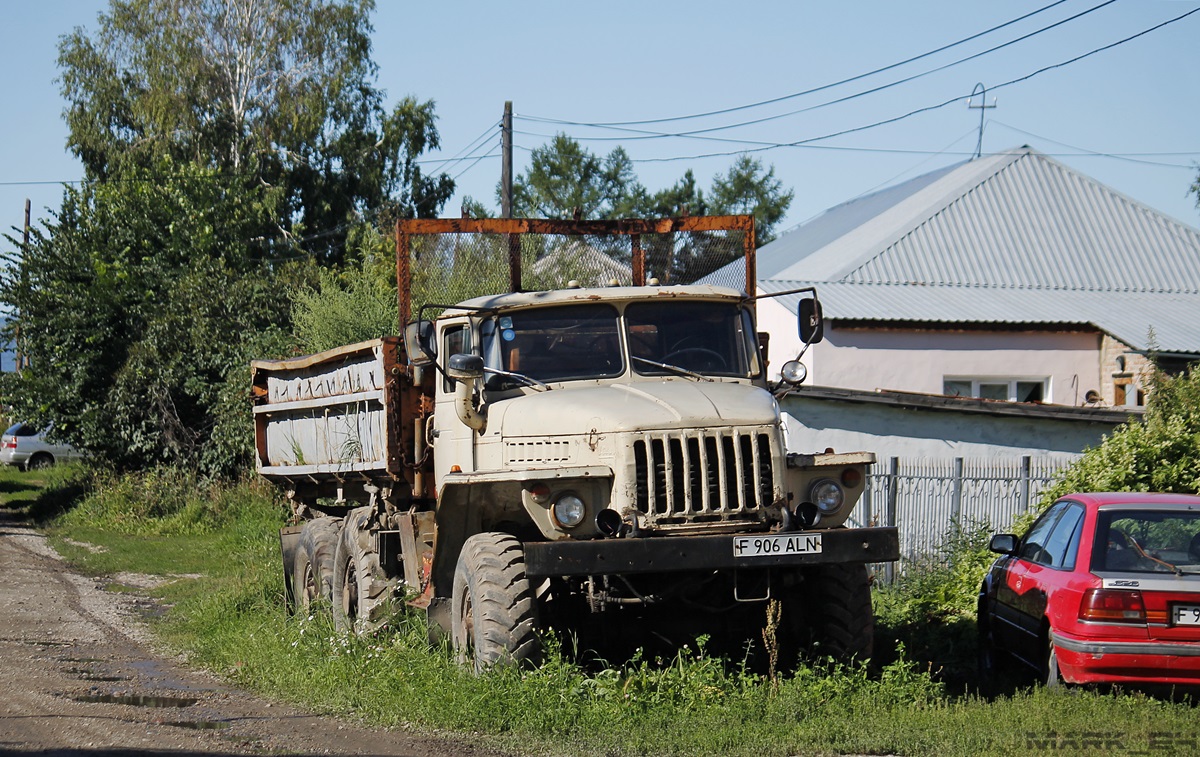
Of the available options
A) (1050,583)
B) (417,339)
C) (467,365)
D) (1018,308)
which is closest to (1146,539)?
(1050,583)

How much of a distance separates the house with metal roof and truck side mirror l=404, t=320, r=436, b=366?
13690mm

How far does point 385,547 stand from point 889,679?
13.9ft

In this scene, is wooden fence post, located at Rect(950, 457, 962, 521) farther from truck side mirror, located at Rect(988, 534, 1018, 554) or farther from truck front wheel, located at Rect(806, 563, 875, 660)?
truck front wheel, located at Rect(806, 563, 875, 660)

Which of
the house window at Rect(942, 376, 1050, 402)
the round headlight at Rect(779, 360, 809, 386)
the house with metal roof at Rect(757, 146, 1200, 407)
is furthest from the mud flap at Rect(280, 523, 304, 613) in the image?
the house window at Rect(942, 376, 1050, 402)

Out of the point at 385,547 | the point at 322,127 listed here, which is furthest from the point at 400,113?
the point at 385,547

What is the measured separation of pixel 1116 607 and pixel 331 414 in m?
6.56

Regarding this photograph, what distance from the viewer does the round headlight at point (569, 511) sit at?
7.61 m

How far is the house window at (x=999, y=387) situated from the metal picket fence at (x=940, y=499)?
822cm

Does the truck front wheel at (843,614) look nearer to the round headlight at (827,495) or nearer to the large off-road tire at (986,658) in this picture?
the round headlight at (827,495)

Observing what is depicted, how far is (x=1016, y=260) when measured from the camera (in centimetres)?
2539

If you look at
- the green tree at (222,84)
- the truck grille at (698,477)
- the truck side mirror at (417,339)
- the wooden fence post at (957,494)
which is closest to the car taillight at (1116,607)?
the truck grille at (698,477)

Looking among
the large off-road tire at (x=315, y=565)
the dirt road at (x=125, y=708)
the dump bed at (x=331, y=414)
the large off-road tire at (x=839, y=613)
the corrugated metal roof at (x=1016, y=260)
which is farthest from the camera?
the corrugated metal roof at (x=1016, y=260)

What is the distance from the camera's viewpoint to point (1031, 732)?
707 cm

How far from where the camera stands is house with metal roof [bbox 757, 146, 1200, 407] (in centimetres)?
2250
